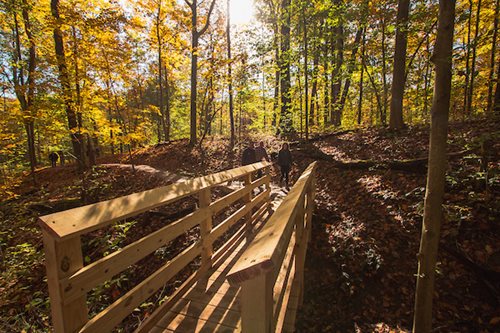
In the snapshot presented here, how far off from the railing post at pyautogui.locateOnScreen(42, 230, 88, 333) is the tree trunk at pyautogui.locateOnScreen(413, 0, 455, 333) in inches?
149

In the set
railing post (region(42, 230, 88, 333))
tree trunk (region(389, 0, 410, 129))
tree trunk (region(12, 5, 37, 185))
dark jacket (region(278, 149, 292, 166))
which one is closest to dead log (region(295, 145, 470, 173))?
dark jacket (region(278, 149, 292, 166))

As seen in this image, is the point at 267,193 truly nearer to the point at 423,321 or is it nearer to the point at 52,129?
the point at 423,321

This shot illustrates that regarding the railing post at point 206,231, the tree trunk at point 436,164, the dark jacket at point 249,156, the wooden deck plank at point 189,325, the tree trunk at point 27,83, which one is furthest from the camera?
the dark jacket at point 249,156

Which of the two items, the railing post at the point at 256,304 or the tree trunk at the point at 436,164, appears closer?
the railing post at the point at 256,304

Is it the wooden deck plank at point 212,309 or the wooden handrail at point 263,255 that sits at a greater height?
the wooden handrail at point 263,255

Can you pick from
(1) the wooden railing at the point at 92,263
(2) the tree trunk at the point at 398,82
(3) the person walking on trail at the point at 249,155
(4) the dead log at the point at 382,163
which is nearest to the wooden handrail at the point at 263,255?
(1) the wooden railing at the point at 92,263

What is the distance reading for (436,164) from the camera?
2936mm

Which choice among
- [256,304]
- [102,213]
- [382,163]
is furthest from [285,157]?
[256,304]

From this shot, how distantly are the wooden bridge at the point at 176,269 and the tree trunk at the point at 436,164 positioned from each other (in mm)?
1642

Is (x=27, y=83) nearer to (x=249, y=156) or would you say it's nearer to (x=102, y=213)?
(x=249, y=156)

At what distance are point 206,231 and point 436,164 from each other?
3221mm

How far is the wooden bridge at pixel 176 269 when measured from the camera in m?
1.22

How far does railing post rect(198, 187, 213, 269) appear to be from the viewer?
3.38m

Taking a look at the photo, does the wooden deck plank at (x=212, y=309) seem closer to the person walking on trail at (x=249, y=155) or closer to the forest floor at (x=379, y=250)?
the forest floor at (x=379, y=250)
